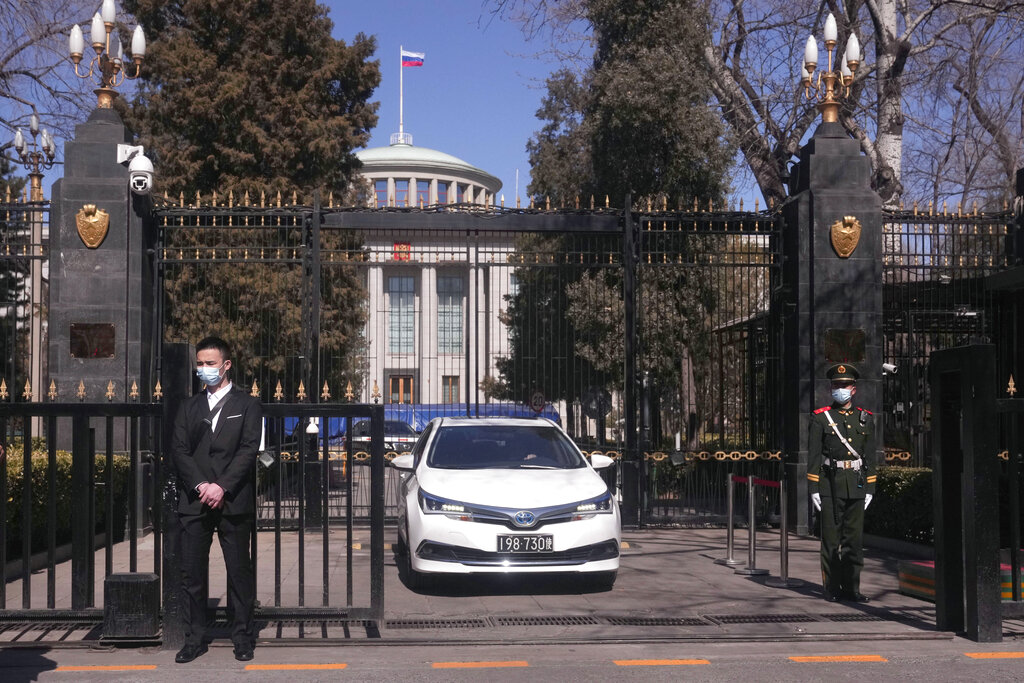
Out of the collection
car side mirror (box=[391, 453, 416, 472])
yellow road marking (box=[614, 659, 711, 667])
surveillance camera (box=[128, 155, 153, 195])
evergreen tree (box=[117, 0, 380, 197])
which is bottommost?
yellow road marking (box=[614, 659, 711, 667])

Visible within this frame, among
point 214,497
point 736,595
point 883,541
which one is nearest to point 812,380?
point 883,541

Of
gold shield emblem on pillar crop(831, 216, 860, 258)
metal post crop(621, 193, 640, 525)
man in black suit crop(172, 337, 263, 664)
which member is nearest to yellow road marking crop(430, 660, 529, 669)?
man in black suit crop(172, 337, 263, 664)

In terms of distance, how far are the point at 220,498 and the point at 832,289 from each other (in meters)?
9.37

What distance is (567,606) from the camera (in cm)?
895

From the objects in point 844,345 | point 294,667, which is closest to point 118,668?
point 294,667

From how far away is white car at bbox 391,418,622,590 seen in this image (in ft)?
29.9

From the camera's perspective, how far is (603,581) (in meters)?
10.0

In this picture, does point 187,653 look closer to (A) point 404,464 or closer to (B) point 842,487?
(A) point 404,464

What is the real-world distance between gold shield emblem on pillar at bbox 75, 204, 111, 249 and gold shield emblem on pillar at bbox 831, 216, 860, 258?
8.92 meters

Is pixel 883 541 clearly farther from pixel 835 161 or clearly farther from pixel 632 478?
pixel 835 161

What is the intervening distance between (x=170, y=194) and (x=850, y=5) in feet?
50.9

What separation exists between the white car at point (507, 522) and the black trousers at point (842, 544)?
5.63 feet

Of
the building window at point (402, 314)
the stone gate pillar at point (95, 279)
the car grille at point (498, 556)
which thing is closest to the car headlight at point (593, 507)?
the car grille at point (498, 556)

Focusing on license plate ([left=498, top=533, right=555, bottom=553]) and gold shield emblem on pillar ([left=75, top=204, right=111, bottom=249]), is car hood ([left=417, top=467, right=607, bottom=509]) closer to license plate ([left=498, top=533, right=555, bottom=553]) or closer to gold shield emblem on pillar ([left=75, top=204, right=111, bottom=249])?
license plate ([left=498, top=533, right=555, bottom=553])
